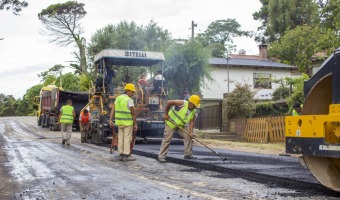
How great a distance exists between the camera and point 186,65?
74.2ft

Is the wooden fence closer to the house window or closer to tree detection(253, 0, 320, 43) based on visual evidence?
the house window

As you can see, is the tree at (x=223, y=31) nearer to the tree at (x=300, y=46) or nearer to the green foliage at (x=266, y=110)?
the tree at (x=300, y=46)

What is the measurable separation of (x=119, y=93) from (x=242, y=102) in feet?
25.8

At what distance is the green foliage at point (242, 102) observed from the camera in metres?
21.1

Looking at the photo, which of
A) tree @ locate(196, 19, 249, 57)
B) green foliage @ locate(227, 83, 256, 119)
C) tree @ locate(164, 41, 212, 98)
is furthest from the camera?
tree @ locate(196, 19, 249, 57)

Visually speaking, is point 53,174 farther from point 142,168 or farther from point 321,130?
point 321,130

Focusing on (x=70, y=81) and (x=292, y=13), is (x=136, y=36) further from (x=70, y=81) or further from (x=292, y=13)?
(x=70, y=81)

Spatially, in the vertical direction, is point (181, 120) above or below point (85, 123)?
above

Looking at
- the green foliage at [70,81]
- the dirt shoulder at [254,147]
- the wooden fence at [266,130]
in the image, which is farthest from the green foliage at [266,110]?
the green foliage at [70,81]

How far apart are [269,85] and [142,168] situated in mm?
26199

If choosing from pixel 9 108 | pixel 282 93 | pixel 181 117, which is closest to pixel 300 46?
pixel 282 93

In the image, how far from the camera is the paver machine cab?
48.8 feet

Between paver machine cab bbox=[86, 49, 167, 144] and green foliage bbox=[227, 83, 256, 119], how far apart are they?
21.6 feet

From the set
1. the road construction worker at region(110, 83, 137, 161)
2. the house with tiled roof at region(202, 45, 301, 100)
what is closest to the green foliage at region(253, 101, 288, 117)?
the house with tiled roof at region(202, 45, 301, 100)
